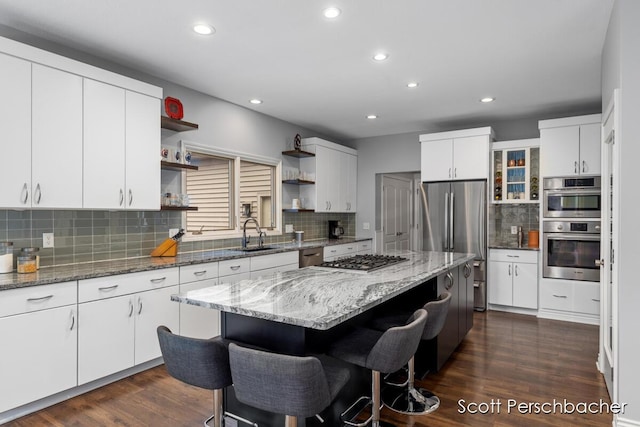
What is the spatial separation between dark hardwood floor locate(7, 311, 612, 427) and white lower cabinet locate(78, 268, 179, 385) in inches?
7.7

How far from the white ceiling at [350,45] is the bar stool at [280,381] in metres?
2.18

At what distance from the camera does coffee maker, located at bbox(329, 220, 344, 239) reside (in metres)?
6.46

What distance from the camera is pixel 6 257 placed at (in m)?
2.75

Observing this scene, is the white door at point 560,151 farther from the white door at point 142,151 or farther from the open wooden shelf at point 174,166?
the white door at point 142,151

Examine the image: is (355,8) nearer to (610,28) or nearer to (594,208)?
(610,28)

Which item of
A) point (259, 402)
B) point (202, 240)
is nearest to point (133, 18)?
point (202, 240)

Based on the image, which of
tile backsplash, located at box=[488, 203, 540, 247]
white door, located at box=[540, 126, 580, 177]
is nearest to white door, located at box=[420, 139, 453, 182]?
tile backsplash, located at box=[488, 203, 540, 247]

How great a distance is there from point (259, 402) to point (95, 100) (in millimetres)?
2717

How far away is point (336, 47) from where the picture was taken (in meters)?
3.21

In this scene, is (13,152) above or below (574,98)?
below

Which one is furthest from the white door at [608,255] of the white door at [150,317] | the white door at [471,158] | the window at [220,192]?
the window at [220,192]

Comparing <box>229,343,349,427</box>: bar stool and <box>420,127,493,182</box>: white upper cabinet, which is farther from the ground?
<box>420,127,493,182</box>: white upper cabinet

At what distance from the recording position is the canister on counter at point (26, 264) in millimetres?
2764

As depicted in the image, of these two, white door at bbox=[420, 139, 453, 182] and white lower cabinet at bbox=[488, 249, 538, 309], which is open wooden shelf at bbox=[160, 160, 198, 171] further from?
white lower cabinet at bbox=[488, 249, 538, 309]
